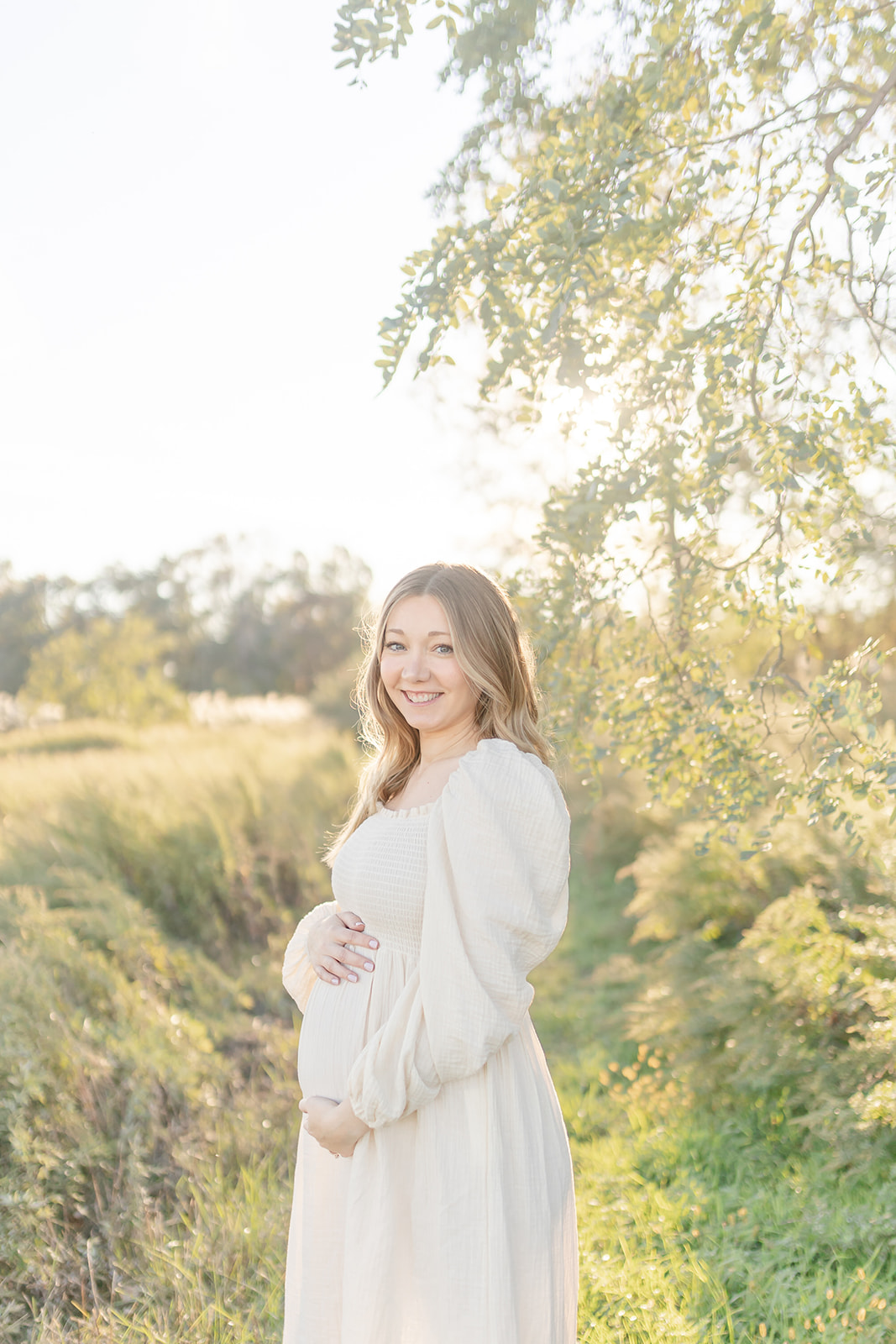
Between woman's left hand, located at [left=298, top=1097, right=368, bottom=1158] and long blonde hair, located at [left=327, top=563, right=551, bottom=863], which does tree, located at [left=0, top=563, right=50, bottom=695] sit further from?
woman's left hand, located at [left=298, top=1097, right=368, bottom=1158]

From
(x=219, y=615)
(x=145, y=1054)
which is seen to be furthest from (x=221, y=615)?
(x=145, y=1054)

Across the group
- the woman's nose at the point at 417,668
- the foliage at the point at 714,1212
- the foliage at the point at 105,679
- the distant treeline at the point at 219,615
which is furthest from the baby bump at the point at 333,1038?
the distant treeline at the point at 219,615

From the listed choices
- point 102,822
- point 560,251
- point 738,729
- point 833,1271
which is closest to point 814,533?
point 738,729

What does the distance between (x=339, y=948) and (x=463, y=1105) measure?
42 cm

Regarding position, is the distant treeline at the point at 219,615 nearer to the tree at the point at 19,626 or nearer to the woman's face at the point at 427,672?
the tree at the point at 19,626

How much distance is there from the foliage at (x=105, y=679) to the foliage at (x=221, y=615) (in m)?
18.3

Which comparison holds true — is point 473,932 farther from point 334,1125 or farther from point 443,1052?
point 334,1125

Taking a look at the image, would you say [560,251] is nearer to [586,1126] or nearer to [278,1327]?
[278,1327]

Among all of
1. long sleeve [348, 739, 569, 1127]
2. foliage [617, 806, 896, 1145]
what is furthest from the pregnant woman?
foliage [617, 806, 896, 1145]

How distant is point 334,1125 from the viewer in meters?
1.78

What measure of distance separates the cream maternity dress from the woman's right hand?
0.31 ft

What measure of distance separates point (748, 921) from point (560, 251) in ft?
13.1

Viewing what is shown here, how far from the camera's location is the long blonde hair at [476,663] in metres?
1.99

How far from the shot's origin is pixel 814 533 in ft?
8.67
